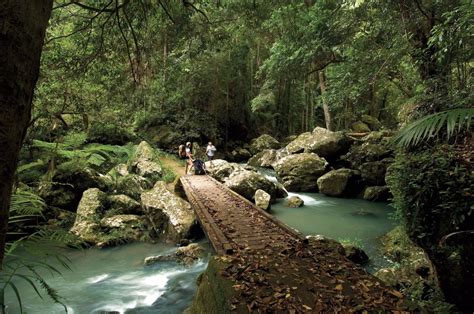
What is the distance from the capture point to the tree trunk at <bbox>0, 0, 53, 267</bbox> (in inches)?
34.4

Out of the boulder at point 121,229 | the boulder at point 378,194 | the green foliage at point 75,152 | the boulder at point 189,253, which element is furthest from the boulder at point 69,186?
the boulder at point 378,194

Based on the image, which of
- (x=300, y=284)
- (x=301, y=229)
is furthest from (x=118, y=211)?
(x=300, y=284)

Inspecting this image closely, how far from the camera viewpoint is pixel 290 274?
4.00 m

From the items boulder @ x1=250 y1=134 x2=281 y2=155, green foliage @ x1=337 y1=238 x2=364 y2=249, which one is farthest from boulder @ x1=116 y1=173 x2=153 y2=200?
boulder @ x1=250 y1=134 x2=281 y2=155

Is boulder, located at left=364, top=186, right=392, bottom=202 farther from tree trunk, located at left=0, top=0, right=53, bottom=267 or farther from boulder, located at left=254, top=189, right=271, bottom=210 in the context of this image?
tree trunk, located at left=0, top=0, right=53, bottom=267

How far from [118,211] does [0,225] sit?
974 centimetres

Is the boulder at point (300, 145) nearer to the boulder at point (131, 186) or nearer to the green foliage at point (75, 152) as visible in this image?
the boulder at point (131, 186)

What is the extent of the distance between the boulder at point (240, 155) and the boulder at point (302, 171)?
8293mm

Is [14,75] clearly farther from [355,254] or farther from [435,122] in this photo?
[355,254]

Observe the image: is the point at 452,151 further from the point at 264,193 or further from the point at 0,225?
the point at 264,193

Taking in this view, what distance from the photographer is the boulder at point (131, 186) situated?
38.1ft

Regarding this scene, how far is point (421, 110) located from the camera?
6426 mm

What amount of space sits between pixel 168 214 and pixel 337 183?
306 inches

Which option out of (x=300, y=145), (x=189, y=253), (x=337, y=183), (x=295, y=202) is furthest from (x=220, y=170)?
(x=189, y=253)
